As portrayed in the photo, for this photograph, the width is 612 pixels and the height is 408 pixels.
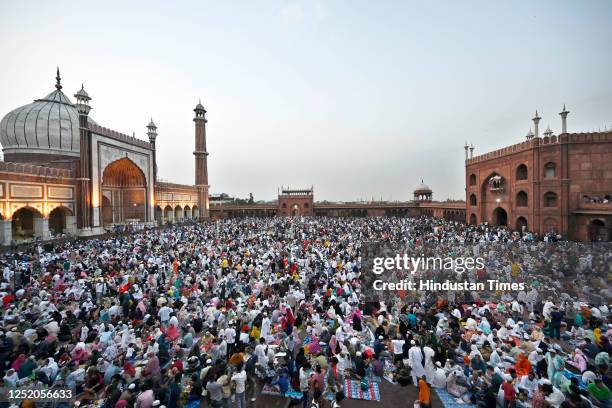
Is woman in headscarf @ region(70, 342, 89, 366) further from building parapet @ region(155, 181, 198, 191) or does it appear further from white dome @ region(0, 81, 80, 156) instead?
building parapet @ region(155, 181, 198, 191)

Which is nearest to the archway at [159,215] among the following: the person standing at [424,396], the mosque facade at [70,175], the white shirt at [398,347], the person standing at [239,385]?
the mosque facade at [70,175]

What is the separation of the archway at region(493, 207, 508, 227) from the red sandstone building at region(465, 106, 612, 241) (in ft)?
6.02

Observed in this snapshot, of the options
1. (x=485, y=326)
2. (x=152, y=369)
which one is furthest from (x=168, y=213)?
(x=485, y=326)

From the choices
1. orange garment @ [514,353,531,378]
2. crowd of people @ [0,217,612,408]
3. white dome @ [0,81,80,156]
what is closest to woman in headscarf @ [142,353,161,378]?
crowd of people @ [0,217,612,408]

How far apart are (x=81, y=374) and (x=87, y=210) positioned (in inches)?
915

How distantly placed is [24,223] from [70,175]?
5085 millimetres

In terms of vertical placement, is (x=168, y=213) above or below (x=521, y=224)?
above

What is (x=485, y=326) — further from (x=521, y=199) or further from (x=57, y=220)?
(x=57, y=220)

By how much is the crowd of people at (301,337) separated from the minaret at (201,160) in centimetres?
3129

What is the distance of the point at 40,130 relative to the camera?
26.2m

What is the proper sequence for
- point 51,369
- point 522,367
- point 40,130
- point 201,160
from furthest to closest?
point 201,160
point 40,130
point 522,367
point 51,369

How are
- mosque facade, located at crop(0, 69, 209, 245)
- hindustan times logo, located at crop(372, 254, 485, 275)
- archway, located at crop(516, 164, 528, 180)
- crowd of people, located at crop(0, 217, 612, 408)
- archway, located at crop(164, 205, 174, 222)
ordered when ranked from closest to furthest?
crowd of people, located at crop(0, 217, 612, 408), hindustan times logo, located at crop(372, 254, 485, 275), mosque facade, located at crop(0, 69, 209, 245), archway, located at crop(516, 164, 528, 180), archway, located at crop(164, 205, 174, 222)

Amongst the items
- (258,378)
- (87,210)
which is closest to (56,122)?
(87,210)

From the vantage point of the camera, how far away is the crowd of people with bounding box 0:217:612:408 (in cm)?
484
